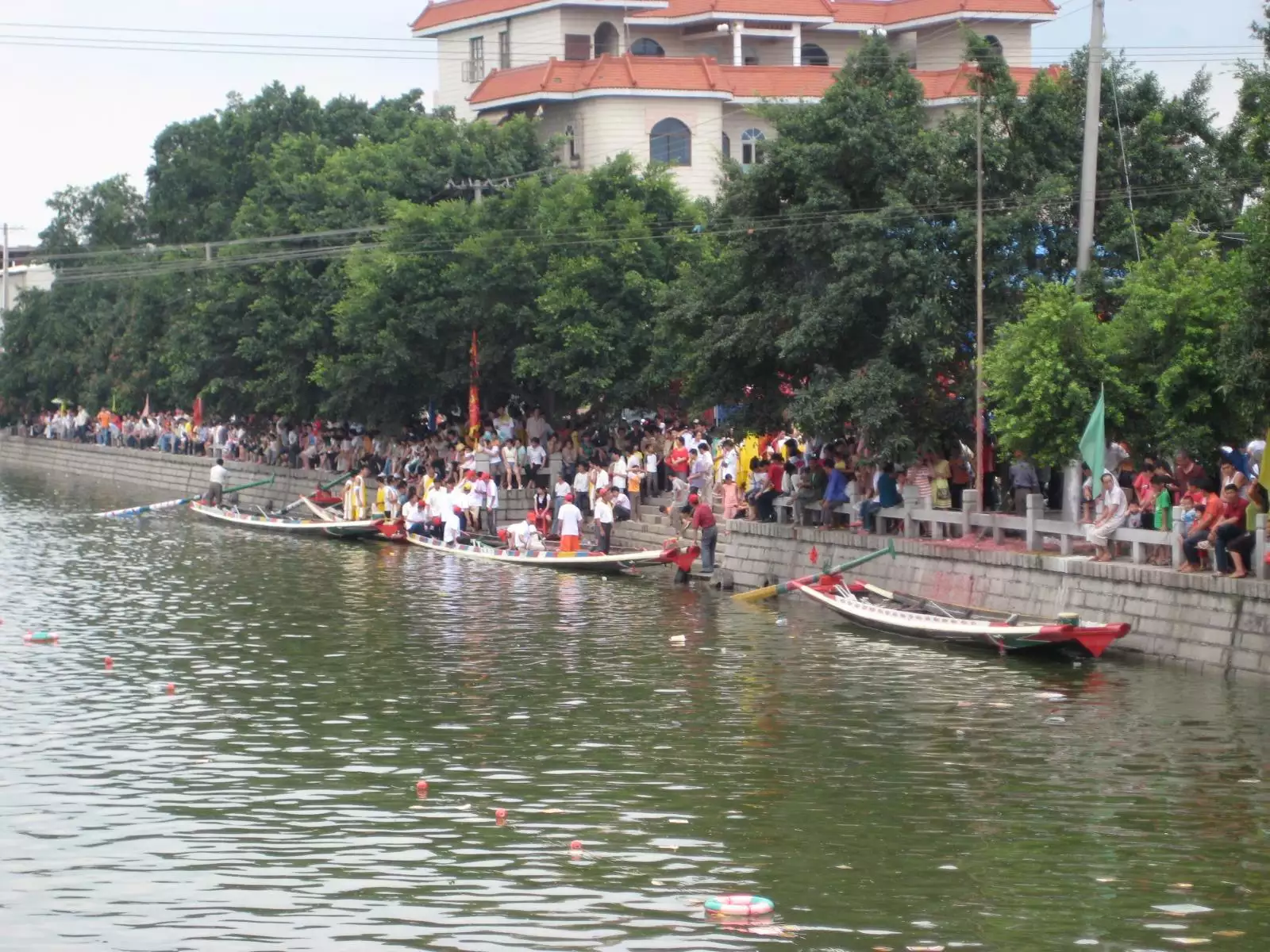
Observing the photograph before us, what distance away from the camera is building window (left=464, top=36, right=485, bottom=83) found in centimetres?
6931

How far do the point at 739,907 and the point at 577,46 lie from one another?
57.2m

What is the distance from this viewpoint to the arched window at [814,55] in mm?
69188

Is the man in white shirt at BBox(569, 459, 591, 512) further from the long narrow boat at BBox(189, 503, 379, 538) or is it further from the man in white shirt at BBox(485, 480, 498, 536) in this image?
the long narrow boat at BBox(189, 503, 379, 538)

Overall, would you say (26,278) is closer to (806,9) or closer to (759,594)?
(806,9)

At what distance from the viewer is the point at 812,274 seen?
31.4 m

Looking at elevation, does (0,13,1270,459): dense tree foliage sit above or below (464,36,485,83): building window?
below

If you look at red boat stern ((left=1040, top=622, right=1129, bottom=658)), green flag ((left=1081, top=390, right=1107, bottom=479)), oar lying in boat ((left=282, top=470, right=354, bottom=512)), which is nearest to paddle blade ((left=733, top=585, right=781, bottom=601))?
green flag ((left=1081, top=390, right=1107, bottom=479))

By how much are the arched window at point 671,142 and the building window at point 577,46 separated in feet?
20.7

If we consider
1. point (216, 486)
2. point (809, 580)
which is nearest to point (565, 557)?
point (809, 580)

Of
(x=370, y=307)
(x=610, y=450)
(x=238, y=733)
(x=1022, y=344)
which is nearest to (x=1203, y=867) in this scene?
(x=238, y=733)

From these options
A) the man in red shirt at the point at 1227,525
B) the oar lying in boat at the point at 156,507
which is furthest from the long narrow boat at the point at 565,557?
the oar lying in boat at the point at 156,507

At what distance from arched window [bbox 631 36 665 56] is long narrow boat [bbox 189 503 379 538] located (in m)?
26.4

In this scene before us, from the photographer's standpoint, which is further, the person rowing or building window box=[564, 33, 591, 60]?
building window box=[564, 33, 591, 60]

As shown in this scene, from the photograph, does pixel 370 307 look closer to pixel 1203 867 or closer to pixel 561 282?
pixel 561 282
